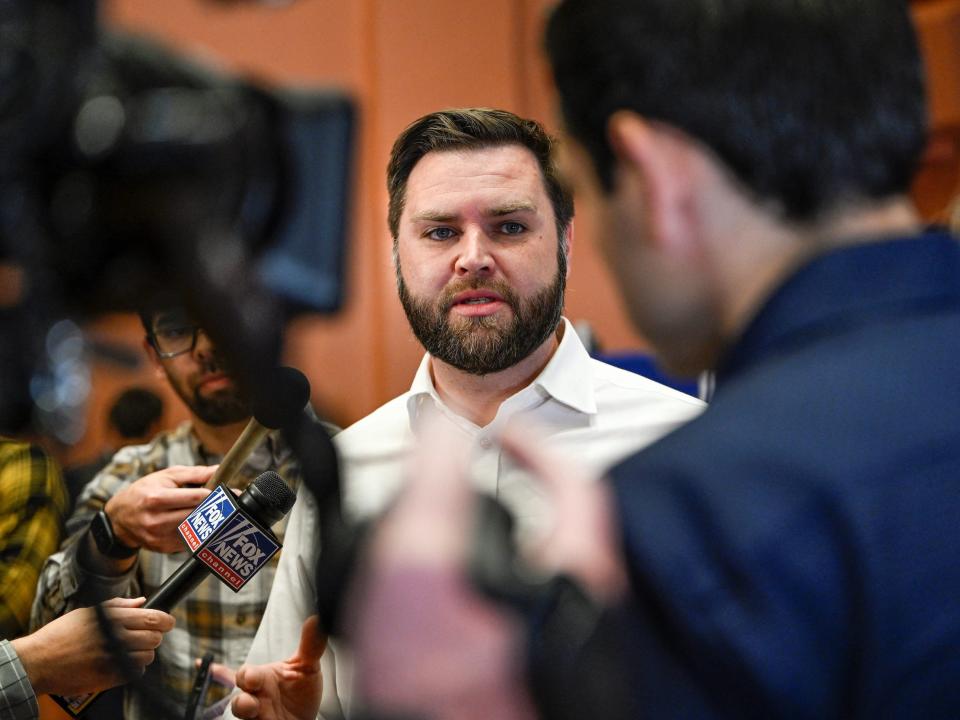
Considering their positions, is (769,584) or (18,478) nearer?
(769,584)

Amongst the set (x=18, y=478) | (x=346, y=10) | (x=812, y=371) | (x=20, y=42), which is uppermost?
(x=346, y=10)

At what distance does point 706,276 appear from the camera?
1.87 ft

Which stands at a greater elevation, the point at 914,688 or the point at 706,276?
the point at 706,276

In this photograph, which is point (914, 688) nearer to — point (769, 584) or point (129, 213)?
point (769, 584)

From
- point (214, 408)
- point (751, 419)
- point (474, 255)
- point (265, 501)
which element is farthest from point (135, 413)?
point (751, 419)

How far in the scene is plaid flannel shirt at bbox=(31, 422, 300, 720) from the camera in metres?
1.10

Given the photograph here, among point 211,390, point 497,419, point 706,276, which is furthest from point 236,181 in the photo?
point 497,419

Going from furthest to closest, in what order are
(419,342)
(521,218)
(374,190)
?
1. (374,190)
2. (419,342)
3. (521,218)

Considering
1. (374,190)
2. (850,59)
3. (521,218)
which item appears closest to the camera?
(850,59)

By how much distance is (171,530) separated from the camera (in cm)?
108

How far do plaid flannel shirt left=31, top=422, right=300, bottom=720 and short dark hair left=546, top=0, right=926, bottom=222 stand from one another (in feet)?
1.74

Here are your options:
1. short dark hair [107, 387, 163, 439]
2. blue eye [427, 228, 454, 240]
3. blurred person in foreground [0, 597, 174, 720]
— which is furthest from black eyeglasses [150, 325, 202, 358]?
short dark hair [107, 387, 163, 439]

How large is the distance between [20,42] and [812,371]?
407mm

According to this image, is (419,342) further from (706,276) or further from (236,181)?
(236,181)
